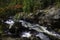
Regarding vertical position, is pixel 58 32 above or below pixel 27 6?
below

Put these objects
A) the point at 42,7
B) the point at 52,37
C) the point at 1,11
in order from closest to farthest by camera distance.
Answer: the point at 52,37, the point at 42,7, the point at 1,11

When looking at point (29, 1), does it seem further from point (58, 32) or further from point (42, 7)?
point (58, 32)

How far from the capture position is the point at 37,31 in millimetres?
8812

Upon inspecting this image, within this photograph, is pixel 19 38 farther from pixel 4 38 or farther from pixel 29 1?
pixel 29 1

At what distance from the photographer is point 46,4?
11.5m

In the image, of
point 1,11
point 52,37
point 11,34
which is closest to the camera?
point 52,37

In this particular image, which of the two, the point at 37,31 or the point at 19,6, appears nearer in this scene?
the point at 37,31

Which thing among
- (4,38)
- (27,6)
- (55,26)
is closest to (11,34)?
(4,38)

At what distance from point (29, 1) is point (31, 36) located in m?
3.98

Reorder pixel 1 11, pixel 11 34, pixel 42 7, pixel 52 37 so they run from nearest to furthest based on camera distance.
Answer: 1. pixel 52 37
2. pixel 11 34
3. pixel 42 7
4. pixel 1 11

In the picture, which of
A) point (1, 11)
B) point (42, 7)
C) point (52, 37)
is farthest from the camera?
point (1, 11)

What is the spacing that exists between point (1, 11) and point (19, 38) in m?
6.29

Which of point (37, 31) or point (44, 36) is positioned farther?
point (37, 31)

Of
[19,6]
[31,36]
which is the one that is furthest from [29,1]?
[31,36]
